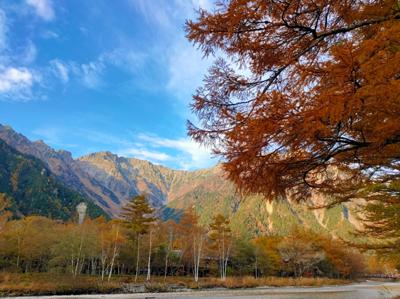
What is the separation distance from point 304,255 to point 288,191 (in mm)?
59602

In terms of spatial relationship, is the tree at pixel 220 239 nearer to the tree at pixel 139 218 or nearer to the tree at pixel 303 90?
the tree at pixel 139 218

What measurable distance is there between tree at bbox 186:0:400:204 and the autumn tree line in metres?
37.8

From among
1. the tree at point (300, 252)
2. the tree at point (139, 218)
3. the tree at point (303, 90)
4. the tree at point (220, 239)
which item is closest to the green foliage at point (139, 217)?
the tree at point (139, 218)

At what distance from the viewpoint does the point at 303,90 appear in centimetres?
375

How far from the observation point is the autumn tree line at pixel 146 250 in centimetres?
4578

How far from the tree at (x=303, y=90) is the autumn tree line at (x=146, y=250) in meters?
37.8

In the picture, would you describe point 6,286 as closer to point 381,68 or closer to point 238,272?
point 381,68

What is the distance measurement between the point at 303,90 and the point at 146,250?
50288mm

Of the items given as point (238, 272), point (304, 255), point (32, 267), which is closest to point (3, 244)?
point (32, 267)

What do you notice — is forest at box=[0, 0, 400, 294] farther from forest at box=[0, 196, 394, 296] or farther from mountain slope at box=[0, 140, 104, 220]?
mountain slope at box=[0, 140, 104, 220]

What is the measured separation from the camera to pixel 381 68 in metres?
2.87

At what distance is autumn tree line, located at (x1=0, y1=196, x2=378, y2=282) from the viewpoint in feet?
150

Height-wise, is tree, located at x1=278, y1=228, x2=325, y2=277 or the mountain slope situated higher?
the mountain slope

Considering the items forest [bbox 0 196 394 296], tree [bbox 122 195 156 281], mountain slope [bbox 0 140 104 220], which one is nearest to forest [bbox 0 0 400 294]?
forest [bbox 0 196 394 296]
